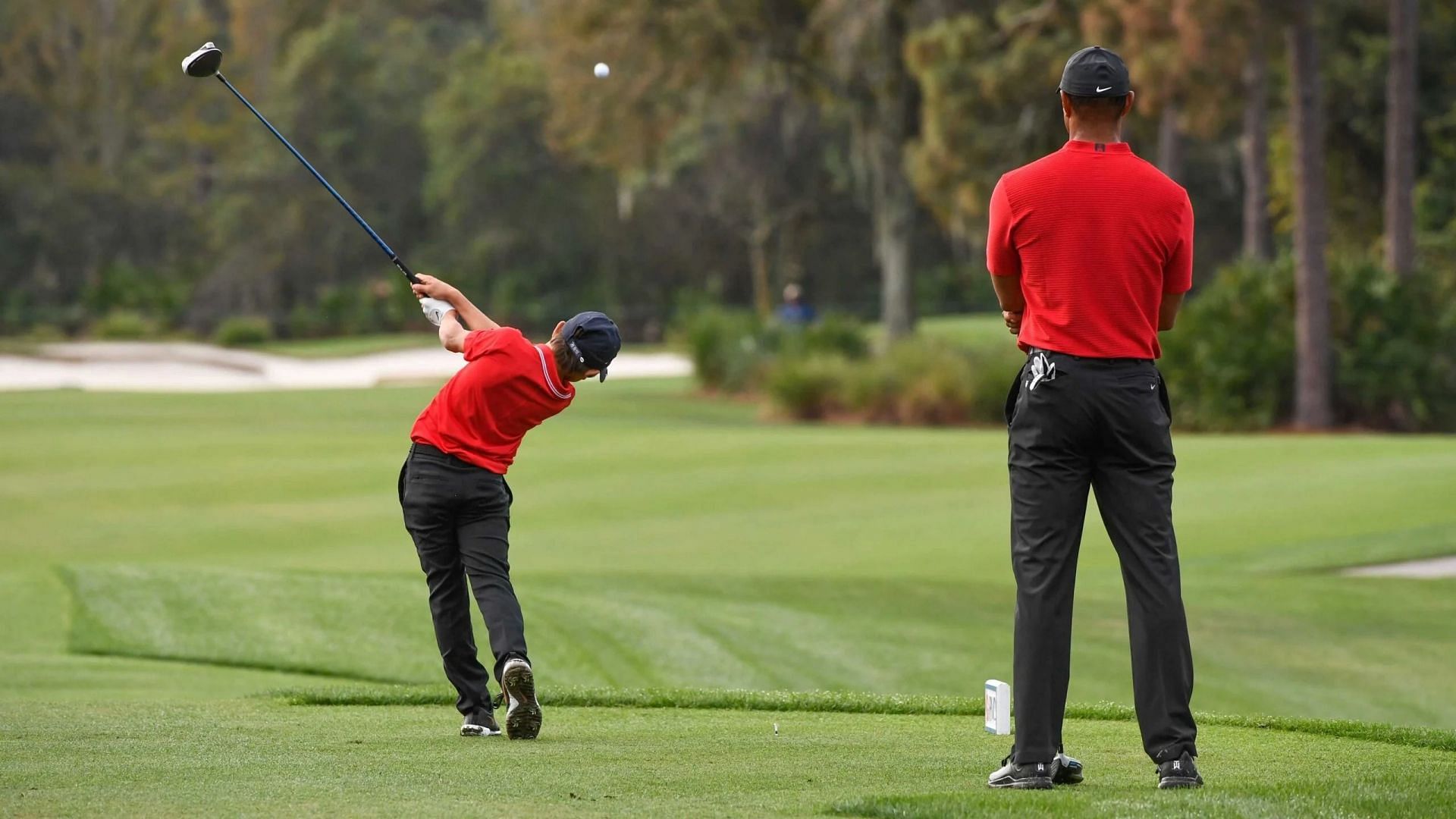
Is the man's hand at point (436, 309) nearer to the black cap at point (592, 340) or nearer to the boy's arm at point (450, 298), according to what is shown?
the boy's arm at point (450, 298)

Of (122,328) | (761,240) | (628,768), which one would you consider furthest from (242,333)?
(628,768)

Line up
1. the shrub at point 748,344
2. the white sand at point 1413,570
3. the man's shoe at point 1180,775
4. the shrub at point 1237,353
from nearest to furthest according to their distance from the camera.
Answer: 1. the man's shoe at point 1180,775
2. the white sand at point 1413,570
3. the shrub at point 1237,353
4. the shrub at point 748,344

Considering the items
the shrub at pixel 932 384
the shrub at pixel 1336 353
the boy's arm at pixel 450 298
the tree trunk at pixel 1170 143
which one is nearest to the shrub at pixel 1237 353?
the shrub at pixel 1336 353

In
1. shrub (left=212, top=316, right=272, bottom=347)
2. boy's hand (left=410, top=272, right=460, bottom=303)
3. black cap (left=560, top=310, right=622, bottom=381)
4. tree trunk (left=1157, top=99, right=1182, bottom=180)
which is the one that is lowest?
shrub (left=212, top=316, right=272, bottom=347)

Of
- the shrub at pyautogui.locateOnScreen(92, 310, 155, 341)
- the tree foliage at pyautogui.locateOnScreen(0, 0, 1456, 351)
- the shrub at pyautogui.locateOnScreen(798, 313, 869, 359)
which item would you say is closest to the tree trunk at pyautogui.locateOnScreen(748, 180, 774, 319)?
the tree foliage at pyautogui.locateOnScreen(0, 0, 1456, 351)

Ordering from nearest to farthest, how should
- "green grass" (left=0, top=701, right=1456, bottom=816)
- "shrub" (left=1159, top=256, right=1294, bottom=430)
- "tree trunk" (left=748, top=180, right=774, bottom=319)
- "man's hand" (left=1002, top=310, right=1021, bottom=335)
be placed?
"green grass" (left=0, top=701, right=1456, bottom=816)
"man's hand" (left=1002, top=310, right=1021, bottom=335)
"shrub" (left=1159, top=256, right=1294, bottom=430)
"tree trunk" (left=748, top=180, right=774, bottom=319)

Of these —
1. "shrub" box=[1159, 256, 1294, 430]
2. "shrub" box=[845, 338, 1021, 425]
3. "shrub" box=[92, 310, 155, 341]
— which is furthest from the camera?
"shrub" box=[92, 310, 155, 341]

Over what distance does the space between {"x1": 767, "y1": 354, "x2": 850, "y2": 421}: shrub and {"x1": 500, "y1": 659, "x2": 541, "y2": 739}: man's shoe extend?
25.3m

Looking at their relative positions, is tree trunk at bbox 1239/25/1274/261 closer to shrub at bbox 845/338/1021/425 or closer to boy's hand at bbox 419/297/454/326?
shrub at bbox 845/338/1021/425

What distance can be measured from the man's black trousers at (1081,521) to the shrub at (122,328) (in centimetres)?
4922

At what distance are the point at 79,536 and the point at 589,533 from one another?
4.08m

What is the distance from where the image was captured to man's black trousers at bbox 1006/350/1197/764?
17.1 ft

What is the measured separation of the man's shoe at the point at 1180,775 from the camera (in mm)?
5184

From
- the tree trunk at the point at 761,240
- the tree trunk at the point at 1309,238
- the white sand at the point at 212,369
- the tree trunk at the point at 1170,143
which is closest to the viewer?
the tree trunk at the point at 1309,238
